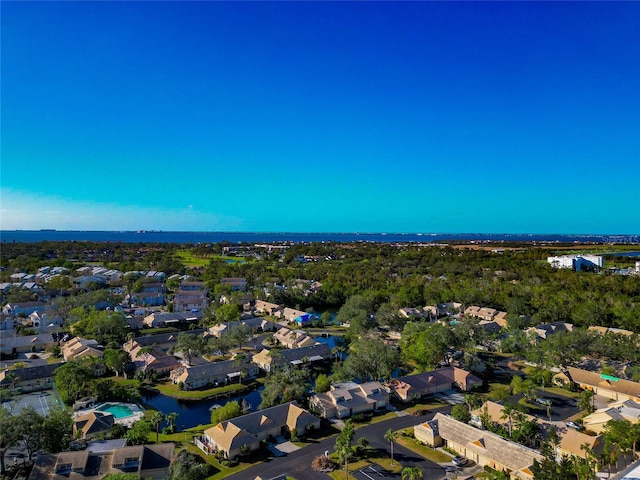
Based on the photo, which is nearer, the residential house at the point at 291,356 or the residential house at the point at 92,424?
the residential house at the point at 92,424

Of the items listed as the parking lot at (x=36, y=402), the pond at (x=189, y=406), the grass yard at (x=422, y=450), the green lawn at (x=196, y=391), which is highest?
the parking lot at (x=36, y=402)

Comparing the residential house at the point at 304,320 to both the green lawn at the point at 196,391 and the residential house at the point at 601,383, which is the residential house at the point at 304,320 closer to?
the green lawn at the point at 196,391

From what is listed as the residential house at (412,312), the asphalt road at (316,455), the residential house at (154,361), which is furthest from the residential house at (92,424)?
the residential house at (412,312)

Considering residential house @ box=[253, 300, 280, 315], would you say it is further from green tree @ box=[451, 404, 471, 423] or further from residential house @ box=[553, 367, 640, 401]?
green tree @ box=[451, 404, 471, 423]

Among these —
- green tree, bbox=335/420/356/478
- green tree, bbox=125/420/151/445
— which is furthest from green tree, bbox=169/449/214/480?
green tree, bbox=335/420/356/478

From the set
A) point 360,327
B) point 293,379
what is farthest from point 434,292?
point 293,379

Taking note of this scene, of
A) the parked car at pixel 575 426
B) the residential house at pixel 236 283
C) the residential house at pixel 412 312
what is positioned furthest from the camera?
the residential house at pixel 236 283

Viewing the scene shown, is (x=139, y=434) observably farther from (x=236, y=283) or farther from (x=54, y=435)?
(x=236, y=283)

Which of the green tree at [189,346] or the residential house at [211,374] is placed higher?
the green tree at [189,346]
